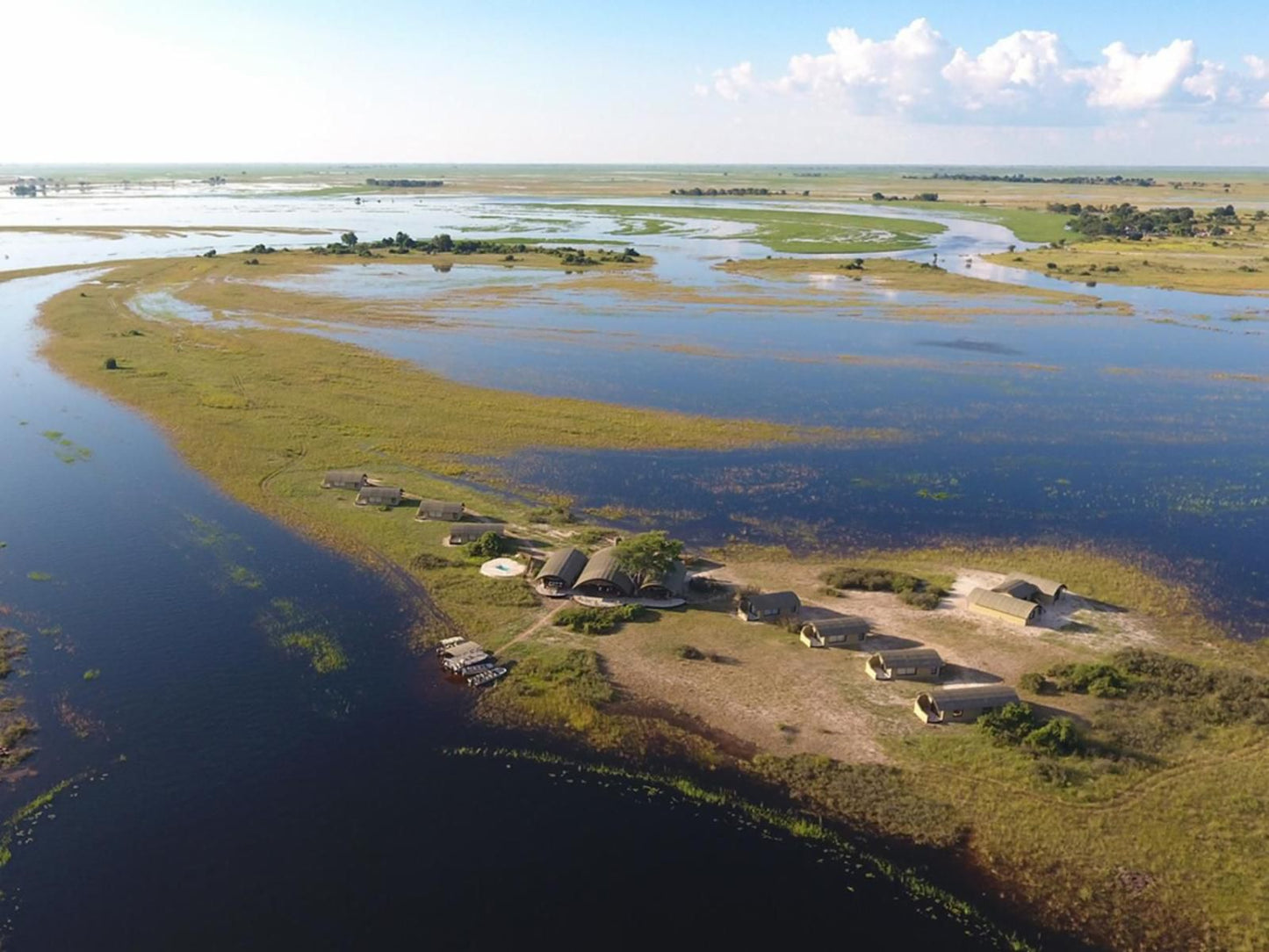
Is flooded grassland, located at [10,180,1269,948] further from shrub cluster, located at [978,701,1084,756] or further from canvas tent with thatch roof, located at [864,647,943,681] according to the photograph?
canvas tent with thatch roof, located at [864,647,943,681]

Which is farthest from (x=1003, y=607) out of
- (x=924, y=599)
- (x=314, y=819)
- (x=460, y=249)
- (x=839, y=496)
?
(x=460, y=249)

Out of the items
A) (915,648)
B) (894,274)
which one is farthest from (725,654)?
(894,274)

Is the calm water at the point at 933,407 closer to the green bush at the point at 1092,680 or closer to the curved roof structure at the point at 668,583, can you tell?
the curved roof structure at the point at 668,583

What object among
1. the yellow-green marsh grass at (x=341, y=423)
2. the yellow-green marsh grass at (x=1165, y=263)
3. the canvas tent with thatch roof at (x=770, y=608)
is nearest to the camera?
the canvas tent with thatch roof at (x=770, y=608)

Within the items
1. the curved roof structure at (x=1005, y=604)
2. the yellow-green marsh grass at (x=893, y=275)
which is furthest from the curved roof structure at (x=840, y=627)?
the yellow-green marsh grass at (x=893, y=275)

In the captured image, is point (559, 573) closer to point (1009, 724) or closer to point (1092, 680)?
point (1009, 724)

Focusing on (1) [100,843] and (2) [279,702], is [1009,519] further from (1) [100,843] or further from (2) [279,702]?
(1) [100,843]
